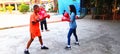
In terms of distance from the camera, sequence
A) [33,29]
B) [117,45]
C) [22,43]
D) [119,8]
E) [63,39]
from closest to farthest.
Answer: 1. [33,29]
2. [117,45]
3. [22,43]
4. [63,39]
5. [119,8]

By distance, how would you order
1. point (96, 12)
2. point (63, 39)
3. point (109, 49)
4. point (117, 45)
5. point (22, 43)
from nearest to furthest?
point (109, 49) < point (117, 45) < point (22, 43) < point (63, 39) < point (96, 12)

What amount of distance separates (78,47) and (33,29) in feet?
5.86

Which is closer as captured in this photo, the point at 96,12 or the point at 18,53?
the point at 18,53

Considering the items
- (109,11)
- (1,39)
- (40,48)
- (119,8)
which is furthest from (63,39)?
(119,8)

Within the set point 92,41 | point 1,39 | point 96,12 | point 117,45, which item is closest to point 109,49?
point 117,45

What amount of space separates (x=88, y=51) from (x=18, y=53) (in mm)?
2153

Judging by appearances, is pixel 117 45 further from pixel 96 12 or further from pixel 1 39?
pixel 96 12

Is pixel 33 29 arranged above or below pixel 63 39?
above

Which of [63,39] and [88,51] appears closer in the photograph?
[88,51]

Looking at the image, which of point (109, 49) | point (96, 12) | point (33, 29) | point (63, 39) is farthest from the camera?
point (96, 12)

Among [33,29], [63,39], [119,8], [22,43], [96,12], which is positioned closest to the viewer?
[33,29]

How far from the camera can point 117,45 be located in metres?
8.18

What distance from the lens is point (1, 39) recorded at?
9766 millimetres

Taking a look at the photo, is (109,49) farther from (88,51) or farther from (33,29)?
(33,29)
